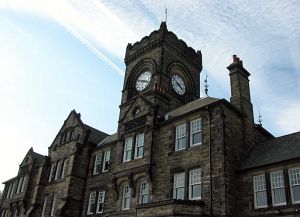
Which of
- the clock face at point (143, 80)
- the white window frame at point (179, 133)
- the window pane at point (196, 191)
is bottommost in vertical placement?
the window pane at point (196, 191)

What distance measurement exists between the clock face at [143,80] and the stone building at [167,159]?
0.14m

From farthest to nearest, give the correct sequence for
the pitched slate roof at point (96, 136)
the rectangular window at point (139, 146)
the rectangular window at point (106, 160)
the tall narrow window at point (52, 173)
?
the tall narrow window at point (52, 173) < the pitched slate roof at point (96, 136) < the rectangular window at point (106, 160) < the rectangular window at point (139, 146)

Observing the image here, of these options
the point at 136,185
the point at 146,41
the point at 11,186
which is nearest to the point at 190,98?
the point at 146,41

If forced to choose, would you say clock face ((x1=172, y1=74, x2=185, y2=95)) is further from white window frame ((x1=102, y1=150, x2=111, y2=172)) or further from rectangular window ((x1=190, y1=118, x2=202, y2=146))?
rectangular window ((x1=190, y1=118, x2=202, y2=146))

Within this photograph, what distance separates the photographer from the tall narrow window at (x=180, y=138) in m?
23.7

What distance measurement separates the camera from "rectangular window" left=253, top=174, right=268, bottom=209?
62.6 ft

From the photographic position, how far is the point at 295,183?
59.5 feet

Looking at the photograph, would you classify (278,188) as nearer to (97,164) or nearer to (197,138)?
(197,138)

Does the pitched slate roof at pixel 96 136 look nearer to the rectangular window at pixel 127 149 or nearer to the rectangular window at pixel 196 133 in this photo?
the rectangular window at pixel 127 149

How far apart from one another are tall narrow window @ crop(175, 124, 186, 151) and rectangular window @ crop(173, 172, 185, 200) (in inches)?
80.2

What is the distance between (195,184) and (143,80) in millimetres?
16699

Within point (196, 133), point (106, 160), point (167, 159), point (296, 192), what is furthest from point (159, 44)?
point (296, 192)

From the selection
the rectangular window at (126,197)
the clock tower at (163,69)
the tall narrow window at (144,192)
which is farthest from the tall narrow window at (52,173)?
the tall narrow window at (144,192)

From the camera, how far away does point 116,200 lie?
26297 mm
